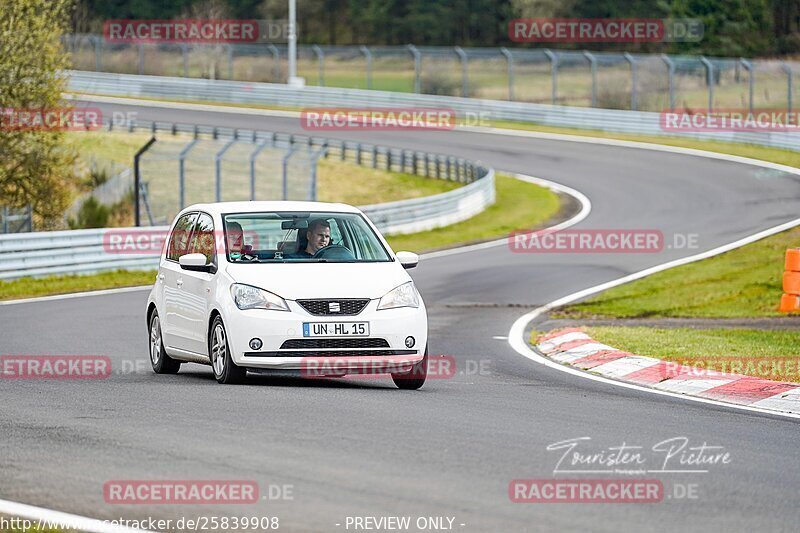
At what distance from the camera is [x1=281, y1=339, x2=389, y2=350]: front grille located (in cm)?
1067

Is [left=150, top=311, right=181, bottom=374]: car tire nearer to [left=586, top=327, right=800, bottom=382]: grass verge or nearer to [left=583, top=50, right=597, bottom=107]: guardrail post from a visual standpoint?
[left=586, top=327, right=800, bottom=382]: grass verge

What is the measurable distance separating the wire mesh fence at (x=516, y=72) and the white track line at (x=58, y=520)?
150 feet

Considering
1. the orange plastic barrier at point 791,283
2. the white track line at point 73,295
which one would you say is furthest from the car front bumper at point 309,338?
the white track line at point 73,295

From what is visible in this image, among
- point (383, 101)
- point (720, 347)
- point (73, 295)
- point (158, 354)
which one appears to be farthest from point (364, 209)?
point (383, 101)

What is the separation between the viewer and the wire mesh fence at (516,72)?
53.8 metres

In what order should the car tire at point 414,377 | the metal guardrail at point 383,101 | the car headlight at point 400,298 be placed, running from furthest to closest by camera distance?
the metal guardrail at point 383,101, the car tire at point 414,377, the car headlight at point 400,298

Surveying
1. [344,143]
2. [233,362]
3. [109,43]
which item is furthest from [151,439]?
[109,43]

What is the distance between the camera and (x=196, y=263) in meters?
11.4

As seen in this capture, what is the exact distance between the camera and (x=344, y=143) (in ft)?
162

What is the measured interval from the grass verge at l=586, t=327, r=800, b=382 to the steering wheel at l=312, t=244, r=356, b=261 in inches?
150

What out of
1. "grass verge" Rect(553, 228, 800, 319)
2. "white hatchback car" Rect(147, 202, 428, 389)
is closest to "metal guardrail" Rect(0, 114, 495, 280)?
"grass verge" Rect(553, 228, 800, 319)

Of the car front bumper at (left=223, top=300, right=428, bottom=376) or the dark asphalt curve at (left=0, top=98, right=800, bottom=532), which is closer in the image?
the dark asphalt curve at (left=0, top=98, right=800, bottom=532)

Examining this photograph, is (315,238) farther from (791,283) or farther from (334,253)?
(791,283)

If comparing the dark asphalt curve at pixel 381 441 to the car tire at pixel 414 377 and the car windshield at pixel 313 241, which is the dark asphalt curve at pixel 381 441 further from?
the car windshield at pixel 313 241
